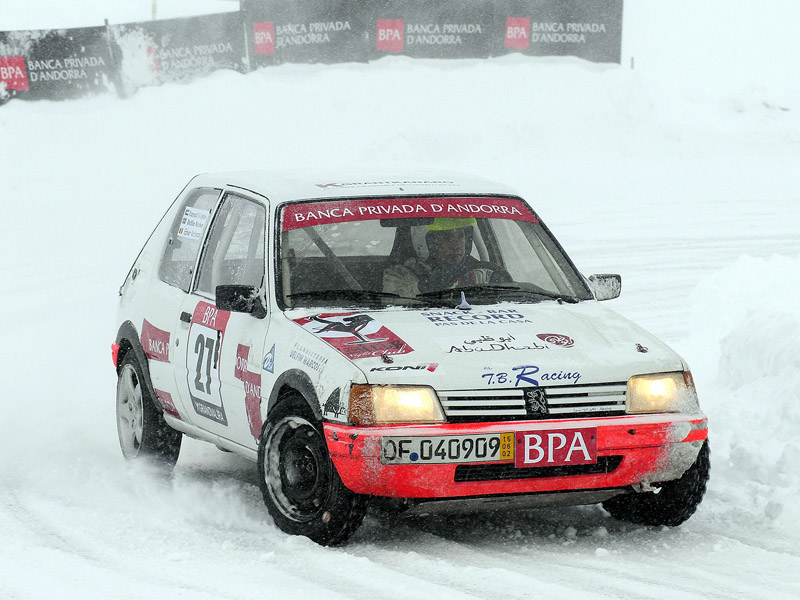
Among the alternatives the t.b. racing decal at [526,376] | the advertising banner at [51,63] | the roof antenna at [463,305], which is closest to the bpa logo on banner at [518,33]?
the advertising banner at [51,63]

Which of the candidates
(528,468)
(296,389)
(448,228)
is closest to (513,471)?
(528,468)

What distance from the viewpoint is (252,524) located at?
→ 5.83 m

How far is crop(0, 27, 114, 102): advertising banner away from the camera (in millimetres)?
23703

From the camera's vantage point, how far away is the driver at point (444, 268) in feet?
20.0

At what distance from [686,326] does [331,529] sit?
24.2ft

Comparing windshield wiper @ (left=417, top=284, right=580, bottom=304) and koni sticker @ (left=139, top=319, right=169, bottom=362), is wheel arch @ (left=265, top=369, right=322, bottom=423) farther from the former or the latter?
koni sticker @ (left=139, top=319, right=169, bottom=362)

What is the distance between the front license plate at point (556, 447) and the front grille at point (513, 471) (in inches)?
1.4

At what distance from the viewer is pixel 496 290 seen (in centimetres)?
617

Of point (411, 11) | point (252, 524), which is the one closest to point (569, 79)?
point (411, 11)

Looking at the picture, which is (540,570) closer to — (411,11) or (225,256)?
(225,256)

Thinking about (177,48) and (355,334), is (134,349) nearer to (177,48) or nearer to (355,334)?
(355,334)

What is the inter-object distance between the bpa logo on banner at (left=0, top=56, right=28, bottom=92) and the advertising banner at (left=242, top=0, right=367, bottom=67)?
4179 mm

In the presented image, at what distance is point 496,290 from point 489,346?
32.8 inches

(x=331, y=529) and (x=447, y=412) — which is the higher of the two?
(x=447, y=412)
